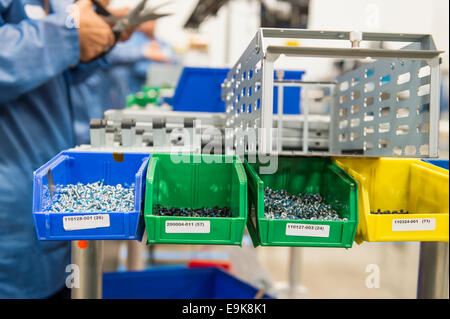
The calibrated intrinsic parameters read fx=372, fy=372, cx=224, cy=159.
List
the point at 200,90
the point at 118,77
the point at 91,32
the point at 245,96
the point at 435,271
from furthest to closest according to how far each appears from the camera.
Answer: the point at 118,77
the point at 200,90
the point at 91,32
the point at 435,271
the point at 245,96

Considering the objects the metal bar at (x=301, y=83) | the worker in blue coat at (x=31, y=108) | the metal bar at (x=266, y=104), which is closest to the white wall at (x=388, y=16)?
the metal bar at (x=301, y=83)

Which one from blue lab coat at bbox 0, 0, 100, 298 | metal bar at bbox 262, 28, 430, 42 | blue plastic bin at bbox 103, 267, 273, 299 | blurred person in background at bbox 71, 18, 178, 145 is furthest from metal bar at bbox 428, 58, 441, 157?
blurred person in background at bbox 71, 18, 178, 145

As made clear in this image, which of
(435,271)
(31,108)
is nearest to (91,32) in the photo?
(31,108)

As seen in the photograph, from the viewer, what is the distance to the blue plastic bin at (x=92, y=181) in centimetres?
68

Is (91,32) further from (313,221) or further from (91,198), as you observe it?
(313,221)

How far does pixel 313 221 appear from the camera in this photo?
72 centimetres

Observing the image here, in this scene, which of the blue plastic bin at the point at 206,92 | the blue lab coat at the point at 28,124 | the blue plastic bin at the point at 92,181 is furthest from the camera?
the blue plastic bin at the point at 206,92

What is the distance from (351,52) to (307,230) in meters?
0.35

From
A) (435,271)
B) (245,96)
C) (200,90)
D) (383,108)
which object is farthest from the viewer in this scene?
(200,90)

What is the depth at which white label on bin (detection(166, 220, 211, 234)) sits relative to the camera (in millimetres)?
704

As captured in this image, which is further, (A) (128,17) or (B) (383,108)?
(A) (128,17)

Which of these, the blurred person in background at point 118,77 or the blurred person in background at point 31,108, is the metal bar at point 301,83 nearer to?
the blurred person in background at point 31,108

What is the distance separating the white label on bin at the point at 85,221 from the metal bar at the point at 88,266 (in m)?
0.38

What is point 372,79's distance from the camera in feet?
3.27
